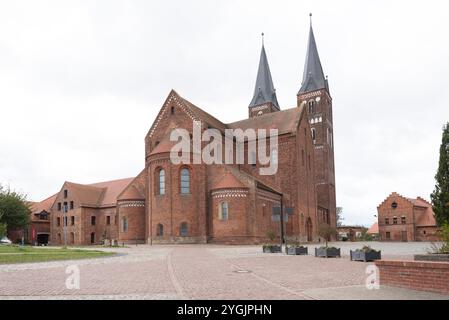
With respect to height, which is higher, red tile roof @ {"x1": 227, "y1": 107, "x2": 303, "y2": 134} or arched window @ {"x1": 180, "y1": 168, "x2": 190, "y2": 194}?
red tile roof @ {"x1": 227, "y1": 107, "x2": 303, "y2": 134}

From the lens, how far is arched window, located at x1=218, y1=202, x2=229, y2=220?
43603 millimetres

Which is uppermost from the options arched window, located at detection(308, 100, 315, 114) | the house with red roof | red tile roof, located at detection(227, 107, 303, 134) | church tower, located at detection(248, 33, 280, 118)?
church tower, located at detection(248, 33, 280, 118)

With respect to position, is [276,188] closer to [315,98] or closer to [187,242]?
[187,242]

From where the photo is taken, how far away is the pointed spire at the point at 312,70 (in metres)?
71.5

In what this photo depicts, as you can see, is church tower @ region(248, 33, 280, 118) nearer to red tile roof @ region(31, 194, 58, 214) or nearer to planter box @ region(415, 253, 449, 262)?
red tile roof @ region(31, 194, 58, 214)

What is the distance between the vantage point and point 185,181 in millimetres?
45844

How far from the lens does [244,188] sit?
4338 centimetres

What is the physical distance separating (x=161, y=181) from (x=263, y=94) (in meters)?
37.6

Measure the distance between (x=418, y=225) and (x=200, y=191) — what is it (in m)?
40.8

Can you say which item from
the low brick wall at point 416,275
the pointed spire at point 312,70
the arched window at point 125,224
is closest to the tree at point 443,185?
the low brick wall at point 416,275

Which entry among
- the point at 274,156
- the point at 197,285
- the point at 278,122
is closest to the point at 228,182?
the point at 274,156

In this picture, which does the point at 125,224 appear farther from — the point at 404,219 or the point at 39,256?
the point at 404,219

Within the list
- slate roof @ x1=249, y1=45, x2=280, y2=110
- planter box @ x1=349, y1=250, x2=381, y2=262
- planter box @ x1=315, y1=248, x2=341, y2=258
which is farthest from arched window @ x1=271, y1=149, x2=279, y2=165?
planter box @ x1=349, y1=250, x2=381, y2=262

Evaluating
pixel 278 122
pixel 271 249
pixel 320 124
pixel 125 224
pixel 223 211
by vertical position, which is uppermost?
pixel 320 124
